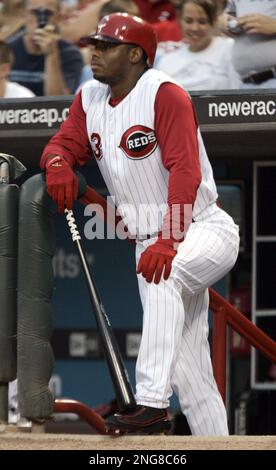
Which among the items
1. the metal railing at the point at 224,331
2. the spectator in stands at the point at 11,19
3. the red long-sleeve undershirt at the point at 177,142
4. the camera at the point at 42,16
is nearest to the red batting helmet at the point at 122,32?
the red long-sleeve undershirt at the point at 177,142

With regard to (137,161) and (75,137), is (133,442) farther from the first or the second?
(75,137)

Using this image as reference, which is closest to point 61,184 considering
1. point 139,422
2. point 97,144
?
point 97,144

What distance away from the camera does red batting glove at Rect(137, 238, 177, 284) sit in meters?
4.51

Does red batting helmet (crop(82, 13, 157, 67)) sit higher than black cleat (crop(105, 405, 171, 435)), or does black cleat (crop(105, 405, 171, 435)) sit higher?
red batting helmet (crop(82, 13, 157, 67))

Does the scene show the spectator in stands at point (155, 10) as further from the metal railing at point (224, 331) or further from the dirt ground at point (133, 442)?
the dirt ground at point (133, 442)

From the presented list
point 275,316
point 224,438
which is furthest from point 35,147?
point 224,438

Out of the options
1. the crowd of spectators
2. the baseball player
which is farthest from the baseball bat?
the crowd of spectators

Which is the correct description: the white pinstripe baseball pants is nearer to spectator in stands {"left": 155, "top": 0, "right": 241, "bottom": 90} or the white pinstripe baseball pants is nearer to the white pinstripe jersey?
the white pinstripe jersey

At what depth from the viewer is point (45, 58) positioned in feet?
25.6

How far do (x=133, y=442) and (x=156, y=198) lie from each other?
1.08 meters

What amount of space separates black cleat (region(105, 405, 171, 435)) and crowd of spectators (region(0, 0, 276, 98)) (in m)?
2.65

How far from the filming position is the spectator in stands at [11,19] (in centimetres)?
829

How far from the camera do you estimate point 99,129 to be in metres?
4.93
